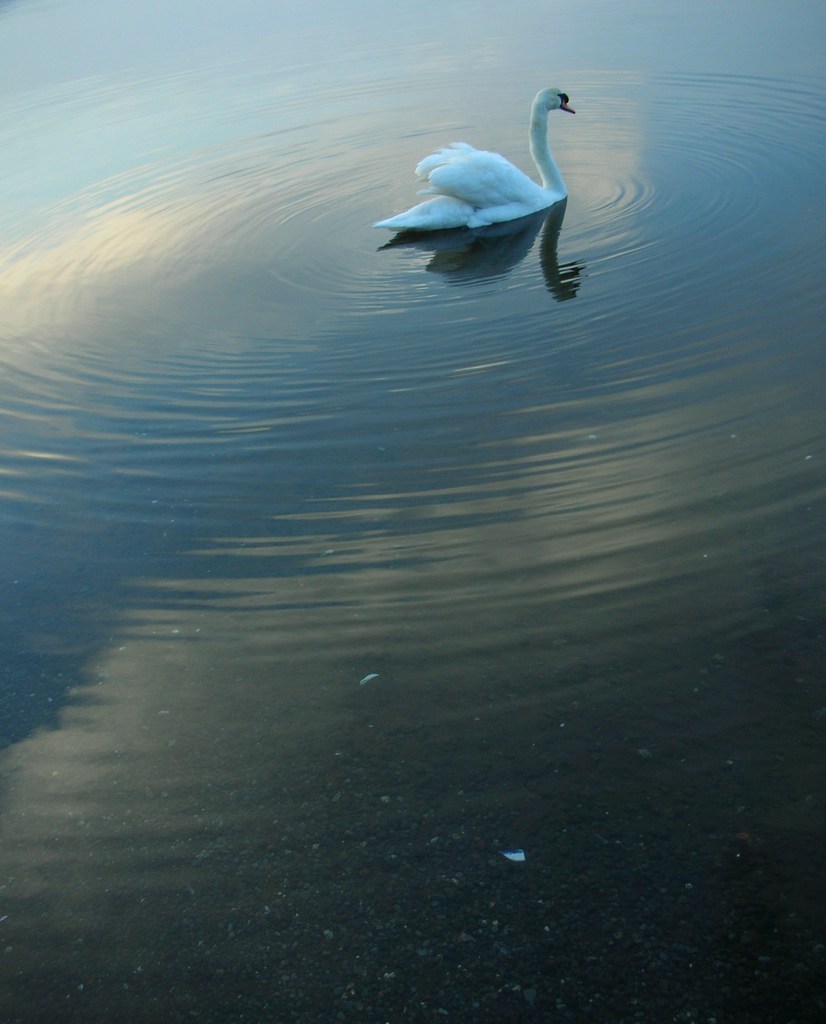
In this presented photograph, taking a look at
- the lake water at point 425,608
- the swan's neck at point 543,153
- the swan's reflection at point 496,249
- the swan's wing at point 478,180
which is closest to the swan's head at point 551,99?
the swan's neck at point 543,153

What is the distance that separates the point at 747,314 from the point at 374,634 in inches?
151

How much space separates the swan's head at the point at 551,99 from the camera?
35.1ft

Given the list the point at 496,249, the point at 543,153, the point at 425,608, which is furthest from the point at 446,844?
the point at 543,153

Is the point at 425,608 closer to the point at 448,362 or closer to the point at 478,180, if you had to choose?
the point at 448,362

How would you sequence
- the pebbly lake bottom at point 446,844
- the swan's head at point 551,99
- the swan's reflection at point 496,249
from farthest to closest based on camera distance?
the swan's head at point 551,99 → the swan's reflection at point 496,249 → the pebbly lake bottom at point 446,844

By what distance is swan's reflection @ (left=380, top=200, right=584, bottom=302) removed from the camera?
818 centimetres

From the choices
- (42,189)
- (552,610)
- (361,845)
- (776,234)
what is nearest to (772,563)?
(552,610)

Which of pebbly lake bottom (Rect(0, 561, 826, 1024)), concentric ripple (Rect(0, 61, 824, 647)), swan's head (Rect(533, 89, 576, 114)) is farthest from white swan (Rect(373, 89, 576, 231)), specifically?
pebbly lake bottom (Rect(0, 561, 826, 1024))

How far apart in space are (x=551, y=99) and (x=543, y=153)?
0.80 metres

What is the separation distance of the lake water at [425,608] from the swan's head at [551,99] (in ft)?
2.78

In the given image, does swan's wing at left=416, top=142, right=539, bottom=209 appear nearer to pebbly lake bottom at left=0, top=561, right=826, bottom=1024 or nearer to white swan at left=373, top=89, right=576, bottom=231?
white swan at left=373, top=89, right=576, bottom=231

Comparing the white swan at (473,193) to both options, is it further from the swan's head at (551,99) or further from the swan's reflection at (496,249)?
the swan's head at (551,99)

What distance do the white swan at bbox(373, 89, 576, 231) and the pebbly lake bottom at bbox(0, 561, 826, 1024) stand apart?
6.20 meters

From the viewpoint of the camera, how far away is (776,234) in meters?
8.12
